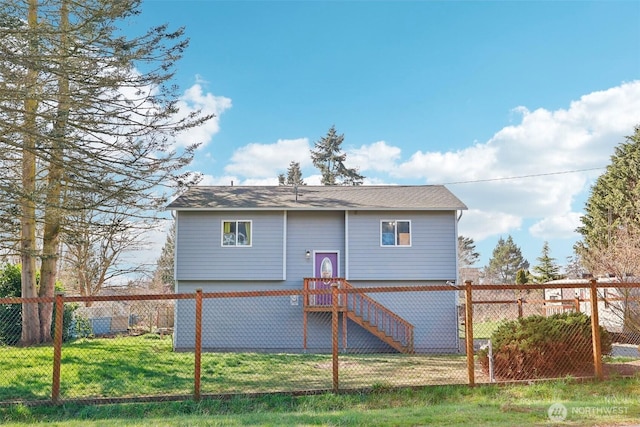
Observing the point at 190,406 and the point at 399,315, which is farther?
the point at 399,315

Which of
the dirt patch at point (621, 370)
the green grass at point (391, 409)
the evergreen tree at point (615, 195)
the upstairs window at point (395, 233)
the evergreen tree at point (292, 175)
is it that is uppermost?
the evergreen tree at point (292, 175)

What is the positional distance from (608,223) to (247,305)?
24.0 metres

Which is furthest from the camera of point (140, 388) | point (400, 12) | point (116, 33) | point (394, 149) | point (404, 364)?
point (394, 149)

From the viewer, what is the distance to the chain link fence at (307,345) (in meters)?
7.61

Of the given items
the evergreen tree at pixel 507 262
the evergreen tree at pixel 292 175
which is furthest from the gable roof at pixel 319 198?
the evergreen tree at pixel 507 262

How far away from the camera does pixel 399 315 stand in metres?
17.0

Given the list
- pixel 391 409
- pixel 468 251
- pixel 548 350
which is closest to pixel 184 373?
pixel 391 409

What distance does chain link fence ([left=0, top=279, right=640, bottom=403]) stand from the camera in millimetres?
7605

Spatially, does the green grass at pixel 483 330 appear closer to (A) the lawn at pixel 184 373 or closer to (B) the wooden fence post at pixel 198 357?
(A) the lawn at pixel 184 373

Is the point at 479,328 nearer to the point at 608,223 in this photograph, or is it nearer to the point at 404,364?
the point at 404,364

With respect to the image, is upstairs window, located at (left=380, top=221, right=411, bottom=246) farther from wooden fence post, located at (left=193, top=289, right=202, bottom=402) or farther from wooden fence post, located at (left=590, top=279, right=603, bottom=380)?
wooden fence post, located at (left=193, top=289, right=202, bottom=402)

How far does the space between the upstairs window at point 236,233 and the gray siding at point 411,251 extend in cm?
357

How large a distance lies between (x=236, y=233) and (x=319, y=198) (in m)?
3.34

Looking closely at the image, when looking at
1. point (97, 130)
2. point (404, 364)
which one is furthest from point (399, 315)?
point (97, 130)
